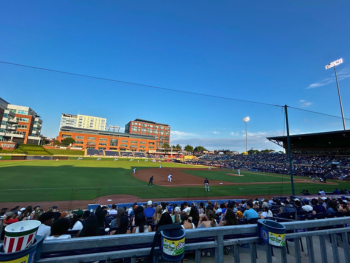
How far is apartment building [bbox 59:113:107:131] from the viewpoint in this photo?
143750 mm

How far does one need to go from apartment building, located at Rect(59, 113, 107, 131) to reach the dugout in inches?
5746

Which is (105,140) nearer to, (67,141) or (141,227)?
(67,141)

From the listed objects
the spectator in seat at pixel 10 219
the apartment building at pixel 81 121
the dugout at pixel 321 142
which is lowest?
the spectator in seat at pixel 10 219

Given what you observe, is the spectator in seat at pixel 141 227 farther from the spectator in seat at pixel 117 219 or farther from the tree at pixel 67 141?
the tree at pixel 67 141

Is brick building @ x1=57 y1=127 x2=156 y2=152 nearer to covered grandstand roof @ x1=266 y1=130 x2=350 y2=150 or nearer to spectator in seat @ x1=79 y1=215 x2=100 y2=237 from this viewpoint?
covered grandstand roof @ x1=266 y1=130 x2=350 y2=150

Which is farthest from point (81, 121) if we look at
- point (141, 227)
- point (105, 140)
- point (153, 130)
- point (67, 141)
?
point (141, 227)

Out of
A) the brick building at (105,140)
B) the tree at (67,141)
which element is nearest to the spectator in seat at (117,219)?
the tree at (67,141)

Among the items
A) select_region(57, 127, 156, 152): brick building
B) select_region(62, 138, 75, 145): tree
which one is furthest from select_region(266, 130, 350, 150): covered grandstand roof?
select_region(62, 138, 75, 145): tree

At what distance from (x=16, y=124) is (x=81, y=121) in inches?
3220

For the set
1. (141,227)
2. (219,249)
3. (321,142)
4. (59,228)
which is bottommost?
(141,227)

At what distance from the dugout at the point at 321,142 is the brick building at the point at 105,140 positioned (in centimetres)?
8074

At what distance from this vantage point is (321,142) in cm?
4588

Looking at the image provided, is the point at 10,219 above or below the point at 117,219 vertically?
below

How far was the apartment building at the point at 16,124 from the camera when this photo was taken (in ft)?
209
